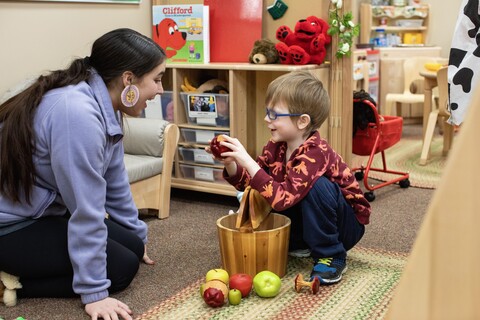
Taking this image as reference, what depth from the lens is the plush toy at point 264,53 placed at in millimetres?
2678

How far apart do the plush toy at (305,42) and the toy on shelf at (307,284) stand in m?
1.15

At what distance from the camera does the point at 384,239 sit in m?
2.29

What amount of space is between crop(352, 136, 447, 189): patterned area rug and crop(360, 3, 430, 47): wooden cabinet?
1.41 meters

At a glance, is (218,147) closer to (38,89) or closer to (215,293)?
(215,293)

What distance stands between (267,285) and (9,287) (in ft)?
2.45

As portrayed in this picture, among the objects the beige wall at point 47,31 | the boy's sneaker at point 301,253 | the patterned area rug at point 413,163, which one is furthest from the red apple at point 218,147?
the patterned area rug at point 413,163

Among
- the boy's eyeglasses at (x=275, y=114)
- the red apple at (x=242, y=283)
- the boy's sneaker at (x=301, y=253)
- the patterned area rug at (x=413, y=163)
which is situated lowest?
the patterned area rug at (x=413, y=163)

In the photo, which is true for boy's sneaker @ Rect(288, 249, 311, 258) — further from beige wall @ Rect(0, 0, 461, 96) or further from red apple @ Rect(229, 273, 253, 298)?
beige wall @ Rect(0, 0, 461, 96)

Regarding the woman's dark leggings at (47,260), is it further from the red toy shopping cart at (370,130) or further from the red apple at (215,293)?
the red toy shopping cart at (370,130)

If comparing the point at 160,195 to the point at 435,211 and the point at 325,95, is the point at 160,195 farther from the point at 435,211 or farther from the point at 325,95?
the point at 435,211

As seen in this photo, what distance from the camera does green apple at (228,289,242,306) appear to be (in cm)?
170

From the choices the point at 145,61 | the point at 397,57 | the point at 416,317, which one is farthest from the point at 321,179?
the point at 397,57

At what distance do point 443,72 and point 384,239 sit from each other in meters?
1.60

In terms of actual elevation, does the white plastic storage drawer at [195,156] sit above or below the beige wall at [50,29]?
below
